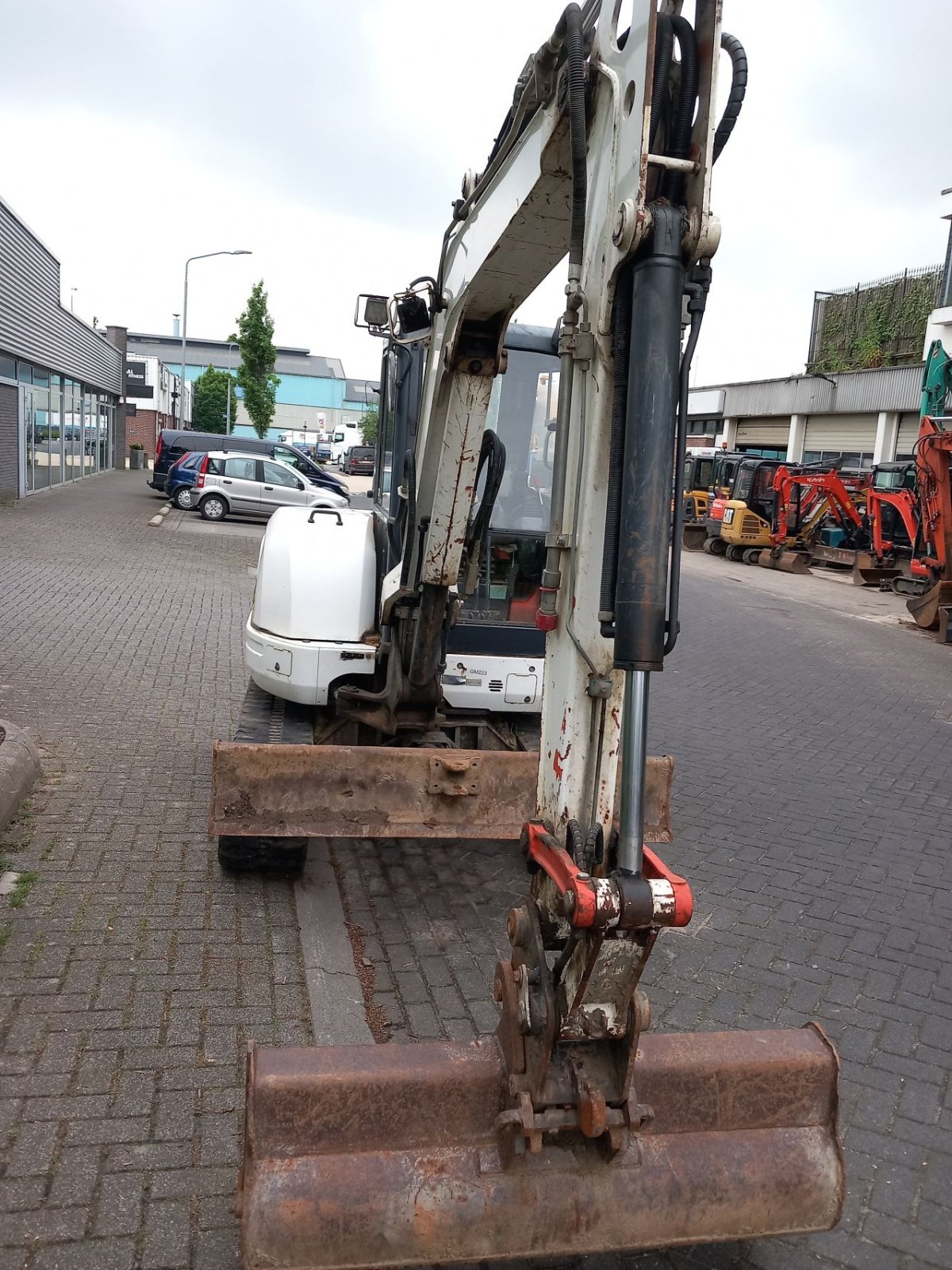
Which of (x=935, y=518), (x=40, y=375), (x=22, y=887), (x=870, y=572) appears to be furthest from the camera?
(x=40, y=375)

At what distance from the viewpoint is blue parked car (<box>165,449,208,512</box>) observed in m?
25.2

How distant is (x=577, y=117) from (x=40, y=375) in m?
25.5

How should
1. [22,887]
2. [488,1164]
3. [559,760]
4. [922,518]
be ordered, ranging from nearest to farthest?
[488,1164] → [559,760] → [22,887] → [922,518]

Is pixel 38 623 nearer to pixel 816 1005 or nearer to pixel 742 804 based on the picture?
pixel 742 804

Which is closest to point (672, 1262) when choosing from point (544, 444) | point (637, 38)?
point (637, 38)

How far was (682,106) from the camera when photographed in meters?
2.54

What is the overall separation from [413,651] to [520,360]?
180 centimetres

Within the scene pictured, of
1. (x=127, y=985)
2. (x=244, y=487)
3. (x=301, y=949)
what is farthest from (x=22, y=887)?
(x=244, y=487)

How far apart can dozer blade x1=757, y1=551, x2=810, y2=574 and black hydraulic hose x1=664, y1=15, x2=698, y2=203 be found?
22.6 meters

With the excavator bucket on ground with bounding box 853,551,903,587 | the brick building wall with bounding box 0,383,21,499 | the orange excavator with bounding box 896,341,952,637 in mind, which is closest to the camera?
the orange excavator with bounding box 896,341,952,637

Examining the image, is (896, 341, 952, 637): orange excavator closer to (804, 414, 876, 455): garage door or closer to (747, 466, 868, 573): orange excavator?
(747, 466, 868, 573): orange excavator

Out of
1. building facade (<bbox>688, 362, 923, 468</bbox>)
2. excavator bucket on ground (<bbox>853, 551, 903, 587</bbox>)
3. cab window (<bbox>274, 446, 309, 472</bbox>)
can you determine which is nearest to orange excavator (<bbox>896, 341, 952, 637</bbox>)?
excavator bucket on ground (<bbox>853, 551, 903, 587</bbox>)

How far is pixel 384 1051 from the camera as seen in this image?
116 inches

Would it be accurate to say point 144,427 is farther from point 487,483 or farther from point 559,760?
point 559,760
